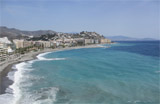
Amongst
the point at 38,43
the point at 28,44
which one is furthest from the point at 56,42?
the point at 28,44

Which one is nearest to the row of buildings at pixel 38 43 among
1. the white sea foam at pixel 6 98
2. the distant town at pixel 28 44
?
the distant town at pixel 28 44

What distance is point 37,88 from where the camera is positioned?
16.6 m

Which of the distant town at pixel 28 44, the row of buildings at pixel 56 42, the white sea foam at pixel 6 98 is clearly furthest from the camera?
the row of buildings at pixel 56 42

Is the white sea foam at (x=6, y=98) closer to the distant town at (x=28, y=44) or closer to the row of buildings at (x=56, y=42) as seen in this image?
the distant town at (x=28, y=44)

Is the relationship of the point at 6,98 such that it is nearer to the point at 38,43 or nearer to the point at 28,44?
the point at 28,44

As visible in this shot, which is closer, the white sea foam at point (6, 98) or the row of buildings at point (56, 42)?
the white sea foam at point (6, 98)

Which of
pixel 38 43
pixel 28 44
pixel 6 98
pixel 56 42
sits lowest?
pixel 6 98

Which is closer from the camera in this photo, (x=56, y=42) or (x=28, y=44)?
(x=28, y=44)

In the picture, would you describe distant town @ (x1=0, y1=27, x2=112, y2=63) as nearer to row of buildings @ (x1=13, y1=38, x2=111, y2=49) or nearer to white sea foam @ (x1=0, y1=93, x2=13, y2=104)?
row of buildings @ (x1=13, y1=38, x2=111, y2=49)

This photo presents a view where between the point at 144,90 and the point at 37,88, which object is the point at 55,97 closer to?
the point at 37,88

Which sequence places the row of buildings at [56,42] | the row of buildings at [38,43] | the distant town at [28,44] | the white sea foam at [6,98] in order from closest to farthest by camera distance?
the white sea foam at [6,98] → the distant town at [28,44] → the row of buildings at [38,43] → the row of buildings at [56,42]

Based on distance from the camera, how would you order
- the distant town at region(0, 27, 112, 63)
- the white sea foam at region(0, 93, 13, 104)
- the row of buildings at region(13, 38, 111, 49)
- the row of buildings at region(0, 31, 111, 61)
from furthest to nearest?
1. the row of buildings at region(13, 38, 111, 49)
2. the row of buildings at region(0, 31, 111, 61)
3. the distant town at region(0, 27, 112, 63)
4. the white sea foam at region(0, 93, 13, 104)

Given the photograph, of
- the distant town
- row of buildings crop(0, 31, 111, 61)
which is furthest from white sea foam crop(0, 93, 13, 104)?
row of buildings crop(0, 31, 111, 61)

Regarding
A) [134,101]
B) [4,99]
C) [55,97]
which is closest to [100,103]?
[134,101]
